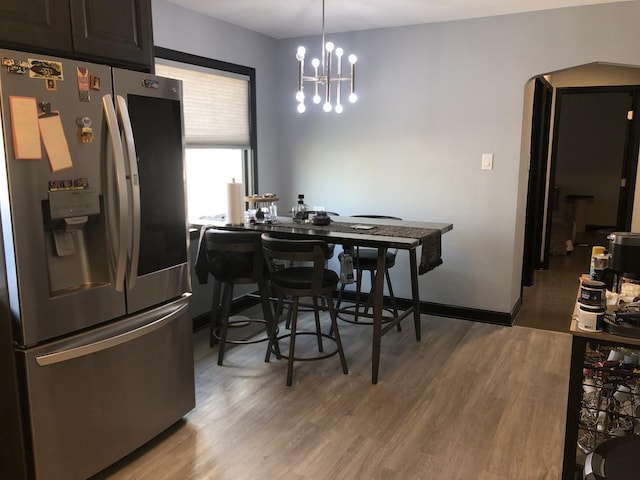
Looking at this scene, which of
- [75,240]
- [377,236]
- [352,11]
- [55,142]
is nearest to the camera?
[55,142]

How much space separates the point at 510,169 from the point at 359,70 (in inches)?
60.9

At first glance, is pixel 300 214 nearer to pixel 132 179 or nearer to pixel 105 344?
pixel 132 179

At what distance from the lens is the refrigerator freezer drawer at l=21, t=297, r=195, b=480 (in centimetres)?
205

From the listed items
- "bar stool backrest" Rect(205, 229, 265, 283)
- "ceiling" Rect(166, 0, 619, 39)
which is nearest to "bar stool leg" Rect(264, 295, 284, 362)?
"bar stool backrest" Rect(205, 229, 265, 283)

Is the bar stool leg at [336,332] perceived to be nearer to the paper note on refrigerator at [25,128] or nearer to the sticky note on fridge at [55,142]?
the sticky note on fridge at [55,142]

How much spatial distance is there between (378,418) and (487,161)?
2.31m

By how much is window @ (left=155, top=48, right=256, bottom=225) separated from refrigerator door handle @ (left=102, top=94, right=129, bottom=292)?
5.19 ft

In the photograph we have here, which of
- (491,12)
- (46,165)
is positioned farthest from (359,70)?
(46,165)

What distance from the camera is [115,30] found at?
2.26 meters

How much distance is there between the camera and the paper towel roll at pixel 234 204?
12.0ft

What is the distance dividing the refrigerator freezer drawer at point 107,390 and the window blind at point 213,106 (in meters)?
1.83

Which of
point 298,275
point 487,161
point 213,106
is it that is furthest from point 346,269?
point 213,106

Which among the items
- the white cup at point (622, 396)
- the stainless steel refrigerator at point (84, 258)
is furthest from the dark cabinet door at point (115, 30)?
the white cup at point (622, 396)

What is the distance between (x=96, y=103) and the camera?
2115 millimetres
